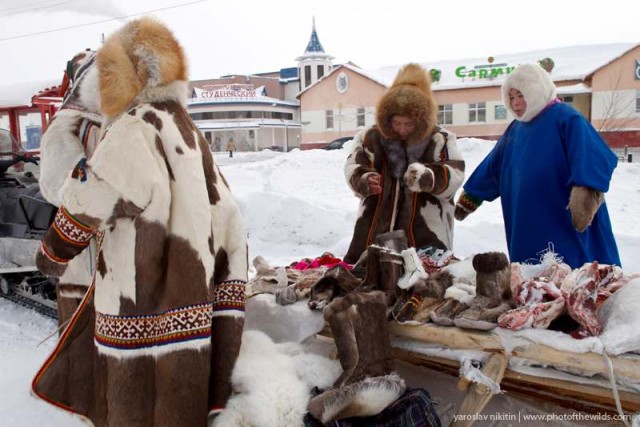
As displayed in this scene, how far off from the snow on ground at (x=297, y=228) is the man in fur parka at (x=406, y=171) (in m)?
1.00

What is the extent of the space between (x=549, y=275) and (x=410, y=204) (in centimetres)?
113

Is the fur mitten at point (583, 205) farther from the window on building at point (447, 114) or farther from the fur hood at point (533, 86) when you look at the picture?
the window on building at point (447, 114)

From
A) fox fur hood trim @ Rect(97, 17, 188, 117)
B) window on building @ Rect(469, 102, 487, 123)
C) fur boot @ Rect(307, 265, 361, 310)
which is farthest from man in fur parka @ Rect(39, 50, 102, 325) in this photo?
window on building @ Rect(469, 102, 487, 123)

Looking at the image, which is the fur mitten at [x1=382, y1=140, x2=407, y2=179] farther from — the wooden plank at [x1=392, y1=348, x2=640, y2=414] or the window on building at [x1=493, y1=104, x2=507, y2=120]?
the window on building at [x1=493, y1=104, x2=507, y2=120]

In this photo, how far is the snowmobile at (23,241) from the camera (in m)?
4.66

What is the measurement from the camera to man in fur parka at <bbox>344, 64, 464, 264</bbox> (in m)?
3.29

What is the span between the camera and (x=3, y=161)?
18.1 ft

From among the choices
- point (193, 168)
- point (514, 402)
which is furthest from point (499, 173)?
point (193, 168)

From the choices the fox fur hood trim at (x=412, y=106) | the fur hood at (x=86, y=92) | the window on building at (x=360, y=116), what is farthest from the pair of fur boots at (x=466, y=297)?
the window on building at (x=360, y=116)

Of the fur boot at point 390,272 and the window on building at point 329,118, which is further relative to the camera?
the window on building at point 329,118

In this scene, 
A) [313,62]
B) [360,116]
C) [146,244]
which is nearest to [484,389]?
[146,244]

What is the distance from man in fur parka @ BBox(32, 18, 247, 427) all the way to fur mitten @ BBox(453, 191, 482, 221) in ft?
6.33

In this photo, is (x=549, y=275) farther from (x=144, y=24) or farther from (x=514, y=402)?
(x=144, y=24)

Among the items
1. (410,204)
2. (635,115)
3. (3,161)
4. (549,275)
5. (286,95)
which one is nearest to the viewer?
(549,275)
